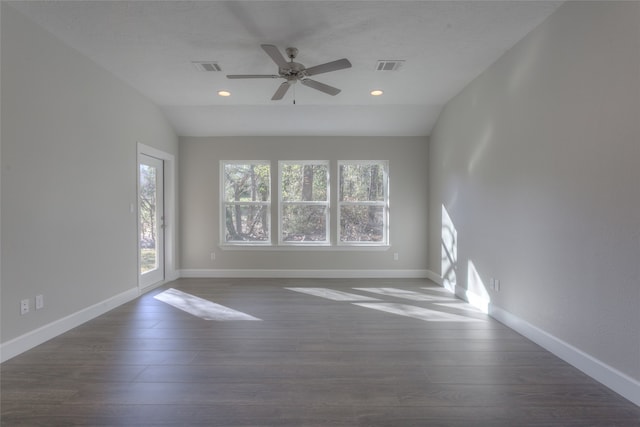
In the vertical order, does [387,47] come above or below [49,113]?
above

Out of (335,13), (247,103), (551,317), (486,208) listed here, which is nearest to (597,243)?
(551,317)

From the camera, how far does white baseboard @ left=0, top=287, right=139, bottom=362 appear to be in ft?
7.68

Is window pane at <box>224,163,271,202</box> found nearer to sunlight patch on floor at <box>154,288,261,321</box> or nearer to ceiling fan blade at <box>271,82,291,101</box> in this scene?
sunlight patch on floor at <box>154,288,261,321</box>

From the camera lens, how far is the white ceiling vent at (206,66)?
321cm

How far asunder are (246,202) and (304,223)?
1.11 metres

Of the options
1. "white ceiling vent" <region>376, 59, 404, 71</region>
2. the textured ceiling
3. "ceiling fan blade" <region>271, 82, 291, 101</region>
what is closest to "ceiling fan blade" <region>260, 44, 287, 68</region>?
the textured ceiling

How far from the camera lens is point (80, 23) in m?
2.56

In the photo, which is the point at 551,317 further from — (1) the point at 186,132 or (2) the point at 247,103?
(1) the point at 186,132

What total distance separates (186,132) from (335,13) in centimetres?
368

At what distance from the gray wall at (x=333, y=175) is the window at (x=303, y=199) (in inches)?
7.6

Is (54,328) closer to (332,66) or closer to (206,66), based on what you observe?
(206,66)

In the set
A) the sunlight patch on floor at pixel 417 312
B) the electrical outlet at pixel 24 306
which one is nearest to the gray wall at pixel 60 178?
the electrical outlet at pixel 24 306

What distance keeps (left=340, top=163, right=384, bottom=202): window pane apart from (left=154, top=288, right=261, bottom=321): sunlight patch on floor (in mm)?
2793

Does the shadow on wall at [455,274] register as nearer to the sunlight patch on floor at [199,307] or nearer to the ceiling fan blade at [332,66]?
the sunlight patch on floor at [199,307]
